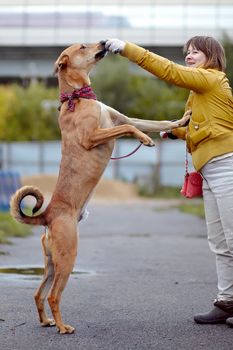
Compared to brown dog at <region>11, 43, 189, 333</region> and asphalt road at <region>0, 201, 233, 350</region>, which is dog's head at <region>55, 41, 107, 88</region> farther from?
asphalt road at <region>0, 201, 233, 350</region>

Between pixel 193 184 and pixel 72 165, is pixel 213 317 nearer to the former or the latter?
pixel 193 184

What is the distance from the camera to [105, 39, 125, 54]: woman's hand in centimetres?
720

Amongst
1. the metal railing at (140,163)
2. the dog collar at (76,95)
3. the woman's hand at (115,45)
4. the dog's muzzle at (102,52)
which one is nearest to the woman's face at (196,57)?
the woman's hand at (115,45)

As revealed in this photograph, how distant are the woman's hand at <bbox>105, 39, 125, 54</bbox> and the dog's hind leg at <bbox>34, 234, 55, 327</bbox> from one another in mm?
1737

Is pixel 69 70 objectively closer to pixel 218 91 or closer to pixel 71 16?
pixel 218 91

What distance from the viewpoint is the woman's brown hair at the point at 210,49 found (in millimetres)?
7469

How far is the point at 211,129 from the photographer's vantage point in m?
7.35

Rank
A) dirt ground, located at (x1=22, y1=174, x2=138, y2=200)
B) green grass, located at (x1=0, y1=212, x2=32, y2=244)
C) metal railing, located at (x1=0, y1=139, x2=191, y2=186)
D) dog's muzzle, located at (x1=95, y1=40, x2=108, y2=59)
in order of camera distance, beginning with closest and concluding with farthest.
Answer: dog's muzzle, located at (x1=95, y1=40, x2=108, y2=59), green grass, located at (x1=0, y1=212, x2=32, y2=244), dirt ground, located at (x1=22, y1=174, x2=138, y2=200), metal railing, located at (x1=0, y1=139, x2=191, y2=186)

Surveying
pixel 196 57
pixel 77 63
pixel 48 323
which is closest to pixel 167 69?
pixel 196 57

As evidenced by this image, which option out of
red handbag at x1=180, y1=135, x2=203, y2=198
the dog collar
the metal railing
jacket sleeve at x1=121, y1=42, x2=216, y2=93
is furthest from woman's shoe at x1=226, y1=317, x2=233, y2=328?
the metal railing

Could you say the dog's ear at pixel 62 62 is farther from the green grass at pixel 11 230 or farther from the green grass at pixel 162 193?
the green grass at pixel 162 193

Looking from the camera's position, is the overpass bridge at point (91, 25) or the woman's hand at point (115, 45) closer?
the woman's hand at point (115, 45)

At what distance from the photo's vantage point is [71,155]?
7.57m

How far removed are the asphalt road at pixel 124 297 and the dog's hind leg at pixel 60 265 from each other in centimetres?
14
